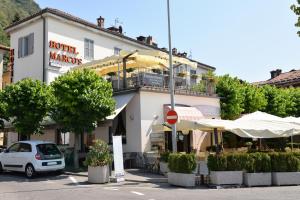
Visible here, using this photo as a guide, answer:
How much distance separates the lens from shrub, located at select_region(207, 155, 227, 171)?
14562 mm

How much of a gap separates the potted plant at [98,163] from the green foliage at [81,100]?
3.12 meters

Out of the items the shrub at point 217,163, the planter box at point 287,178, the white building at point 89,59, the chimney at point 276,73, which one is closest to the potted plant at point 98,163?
the white building at point 89,59

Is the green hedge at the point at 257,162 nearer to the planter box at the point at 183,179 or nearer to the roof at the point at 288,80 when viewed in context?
the planter box at the point at 183,179

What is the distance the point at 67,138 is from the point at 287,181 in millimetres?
16119

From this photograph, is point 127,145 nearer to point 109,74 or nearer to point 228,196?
point 109,74

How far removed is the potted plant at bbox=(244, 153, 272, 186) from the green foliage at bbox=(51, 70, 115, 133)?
7.94 metres

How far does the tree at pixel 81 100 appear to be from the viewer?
741 inches

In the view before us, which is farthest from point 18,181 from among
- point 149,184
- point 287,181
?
point 287,181

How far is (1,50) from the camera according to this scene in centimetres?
3562

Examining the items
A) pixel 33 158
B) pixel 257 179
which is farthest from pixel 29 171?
pixel 257 179

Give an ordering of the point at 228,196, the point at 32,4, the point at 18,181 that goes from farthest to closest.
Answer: the point at 32,4
the point at 18,181
the point at 228,196

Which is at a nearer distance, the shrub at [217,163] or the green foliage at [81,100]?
the shrub at [217,163]

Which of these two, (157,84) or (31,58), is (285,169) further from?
(31,58)

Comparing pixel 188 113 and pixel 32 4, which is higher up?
pixel 32 4
